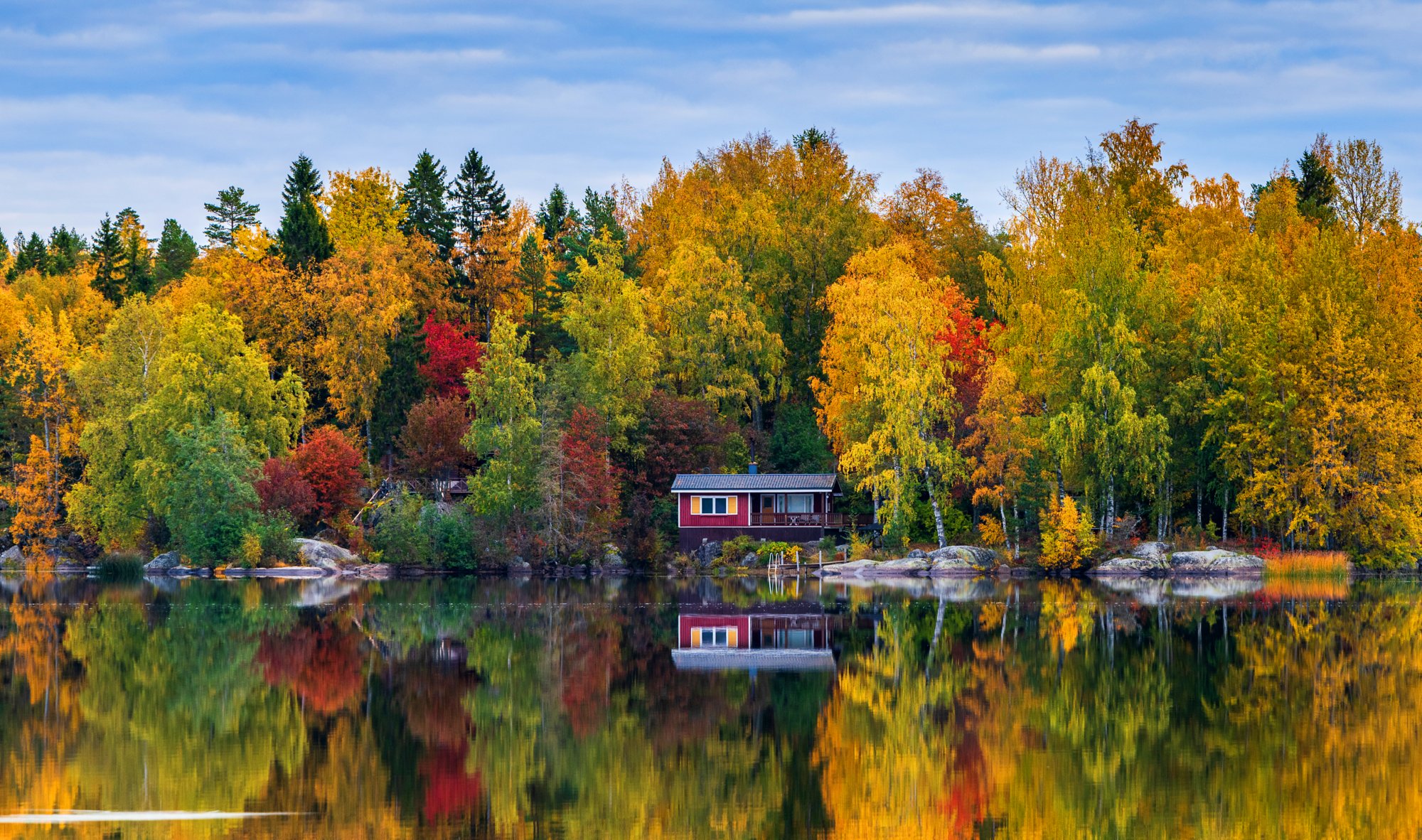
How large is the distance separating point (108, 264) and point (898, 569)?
53.1 meters

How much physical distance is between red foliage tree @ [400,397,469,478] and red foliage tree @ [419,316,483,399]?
13.0 feet

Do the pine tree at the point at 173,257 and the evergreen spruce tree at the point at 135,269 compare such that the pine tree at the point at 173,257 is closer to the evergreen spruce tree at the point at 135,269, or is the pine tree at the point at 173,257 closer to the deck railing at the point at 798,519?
the evergreen spruce tree at the point at 135,269

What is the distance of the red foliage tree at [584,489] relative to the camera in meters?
61.2

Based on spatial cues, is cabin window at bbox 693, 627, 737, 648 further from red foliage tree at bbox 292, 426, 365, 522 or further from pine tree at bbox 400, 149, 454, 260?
pine tree at bbox 400, 149, 454, 260

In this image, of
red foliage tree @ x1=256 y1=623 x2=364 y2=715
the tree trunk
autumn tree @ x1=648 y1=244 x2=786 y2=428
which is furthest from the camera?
autumn tree @ x1=648 y1=244 x2=786 y2=428

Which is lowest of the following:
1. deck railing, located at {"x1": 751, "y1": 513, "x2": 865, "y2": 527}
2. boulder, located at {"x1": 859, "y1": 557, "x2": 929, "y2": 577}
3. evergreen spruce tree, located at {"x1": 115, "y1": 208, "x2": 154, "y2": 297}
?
boulder, located at {"x1": 859, "y1": 557, "x2": 929, "y2": 577}

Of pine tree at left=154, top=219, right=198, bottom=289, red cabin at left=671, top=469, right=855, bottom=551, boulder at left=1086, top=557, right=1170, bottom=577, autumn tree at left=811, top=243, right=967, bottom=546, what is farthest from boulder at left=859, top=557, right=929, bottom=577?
pine tree at left=154, top=219, right=198, bottom=289

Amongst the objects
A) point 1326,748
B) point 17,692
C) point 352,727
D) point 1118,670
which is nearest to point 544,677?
point 352,727

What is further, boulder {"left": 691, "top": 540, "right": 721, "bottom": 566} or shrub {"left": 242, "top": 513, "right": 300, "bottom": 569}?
boulder {"left": 691, "top": 540, "right": 721, "bottom": 566}

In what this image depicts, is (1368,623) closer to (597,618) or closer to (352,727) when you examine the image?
(597,618)

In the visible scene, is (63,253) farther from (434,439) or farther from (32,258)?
(434,439)

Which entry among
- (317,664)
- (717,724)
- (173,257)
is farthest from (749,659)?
(173,257)

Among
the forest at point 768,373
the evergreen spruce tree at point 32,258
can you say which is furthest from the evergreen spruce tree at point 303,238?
the evergreen spruce tree at point 32,258

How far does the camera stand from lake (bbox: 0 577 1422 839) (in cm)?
1609
